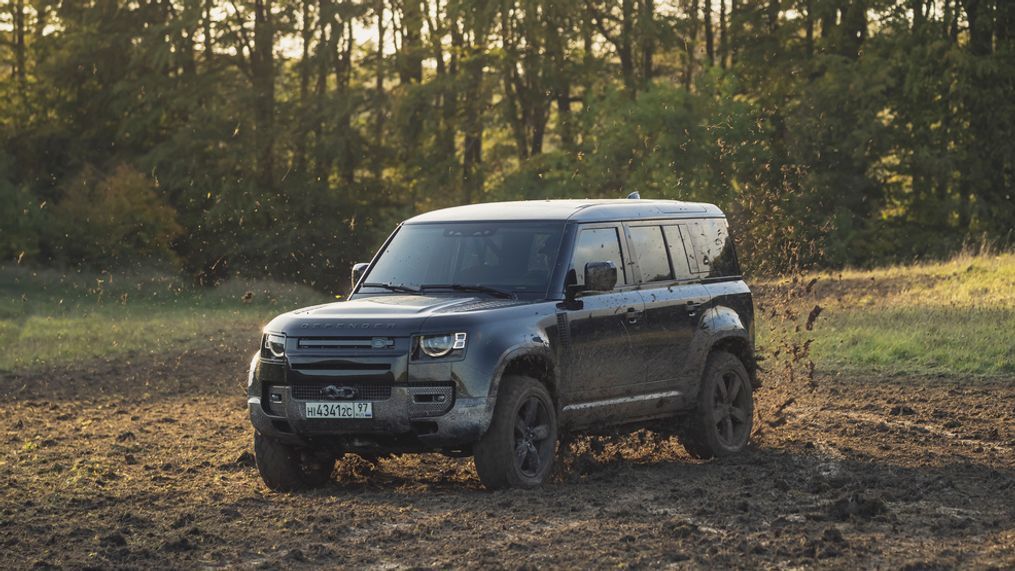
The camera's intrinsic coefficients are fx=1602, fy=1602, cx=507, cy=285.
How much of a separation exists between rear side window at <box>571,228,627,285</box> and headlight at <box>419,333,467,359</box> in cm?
134

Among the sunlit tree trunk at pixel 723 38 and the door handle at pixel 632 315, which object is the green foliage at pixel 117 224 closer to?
the sunlit tree trunk at pixel 723 38

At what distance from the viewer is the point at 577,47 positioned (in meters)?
51.6

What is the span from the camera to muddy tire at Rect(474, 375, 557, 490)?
1016cm

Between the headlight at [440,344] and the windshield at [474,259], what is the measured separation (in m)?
0.96

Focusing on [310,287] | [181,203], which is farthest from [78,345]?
[181,203]

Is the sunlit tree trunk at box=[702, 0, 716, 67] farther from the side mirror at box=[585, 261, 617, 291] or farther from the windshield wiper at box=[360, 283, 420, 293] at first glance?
the side mirror at box=[585, 261, 617, 291]

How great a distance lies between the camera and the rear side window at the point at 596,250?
1113 cm

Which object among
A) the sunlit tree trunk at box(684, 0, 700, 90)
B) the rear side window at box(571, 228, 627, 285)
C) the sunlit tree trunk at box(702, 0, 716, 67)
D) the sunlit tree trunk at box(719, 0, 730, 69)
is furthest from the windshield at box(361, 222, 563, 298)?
the sunlit tree trunk at box(702, 0, 716, 67)

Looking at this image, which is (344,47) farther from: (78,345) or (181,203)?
(78,345)

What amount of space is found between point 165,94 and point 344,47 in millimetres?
6178

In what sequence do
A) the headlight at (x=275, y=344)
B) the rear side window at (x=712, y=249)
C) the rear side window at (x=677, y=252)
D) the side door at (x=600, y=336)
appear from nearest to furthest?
the headlight at (x=275, y=344) < the side door at (x=600, y=336) < the rear side window at (x=677, y=252) < the rear side window at (x=712, y=249)

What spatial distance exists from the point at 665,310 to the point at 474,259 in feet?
5.15

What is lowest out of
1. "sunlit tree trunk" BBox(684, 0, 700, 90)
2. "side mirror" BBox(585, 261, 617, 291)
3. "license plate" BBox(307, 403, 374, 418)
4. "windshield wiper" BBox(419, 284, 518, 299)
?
"license plate" BBox(307, 403, 374, 418)

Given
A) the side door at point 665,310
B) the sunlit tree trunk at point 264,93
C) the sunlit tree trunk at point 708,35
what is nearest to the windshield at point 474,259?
the side door at point 665,310
